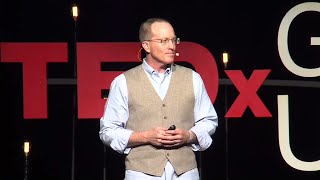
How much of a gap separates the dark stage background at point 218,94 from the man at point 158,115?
1.46 metres

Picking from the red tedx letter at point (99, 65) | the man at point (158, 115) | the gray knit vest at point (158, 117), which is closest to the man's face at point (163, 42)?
the man at point (158, 115)

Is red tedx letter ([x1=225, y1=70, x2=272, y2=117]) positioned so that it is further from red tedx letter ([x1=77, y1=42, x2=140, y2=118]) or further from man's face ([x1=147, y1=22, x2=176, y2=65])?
man's face ([x1=147, y1=22, x2=176, y2=65])

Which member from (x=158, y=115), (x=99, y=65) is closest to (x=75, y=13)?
(x=99, y=65)

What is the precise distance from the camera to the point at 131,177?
2.98 metres

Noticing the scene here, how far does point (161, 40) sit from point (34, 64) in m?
1.66

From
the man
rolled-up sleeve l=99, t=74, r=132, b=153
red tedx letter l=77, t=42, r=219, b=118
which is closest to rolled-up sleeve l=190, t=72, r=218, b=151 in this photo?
the man

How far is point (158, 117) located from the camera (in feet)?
Result: 9.78

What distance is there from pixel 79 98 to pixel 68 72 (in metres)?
0.19

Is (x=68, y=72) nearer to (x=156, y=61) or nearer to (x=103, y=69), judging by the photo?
(x=103, y=69)

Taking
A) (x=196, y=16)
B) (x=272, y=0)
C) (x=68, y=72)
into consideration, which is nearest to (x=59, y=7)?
(x=68, y=72)

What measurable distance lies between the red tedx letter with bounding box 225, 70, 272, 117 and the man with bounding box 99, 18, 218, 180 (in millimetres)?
1488

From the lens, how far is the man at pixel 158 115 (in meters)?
2.94

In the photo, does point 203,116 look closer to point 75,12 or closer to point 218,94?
point 218,94

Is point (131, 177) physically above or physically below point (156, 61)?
below
